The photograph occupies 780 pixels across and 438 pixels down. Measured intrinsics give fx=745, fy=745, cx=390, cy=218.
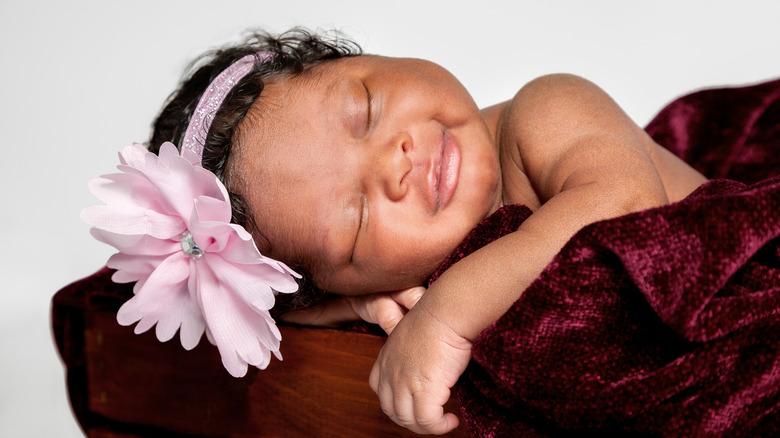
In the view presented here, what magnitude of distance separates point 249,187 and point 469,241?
0.97 feet

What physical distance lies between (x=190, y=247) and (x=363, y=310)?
0.27 meters

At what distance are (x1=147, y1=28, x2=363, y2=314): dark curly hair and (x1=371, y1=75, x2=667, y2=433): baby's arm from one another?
297mm

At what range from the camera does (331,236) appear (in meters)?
0.97

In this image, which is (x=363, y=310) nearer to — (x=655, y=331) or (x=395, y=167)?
(x=395, y=167)

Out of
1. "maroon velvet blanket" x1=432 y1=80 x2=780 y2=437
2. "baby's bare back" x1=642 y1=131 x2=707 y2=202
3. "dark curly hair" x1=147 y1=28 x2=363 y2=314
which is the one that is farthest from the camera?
"baby's bare back" x1=642 y1=131 x2=707 y2=202

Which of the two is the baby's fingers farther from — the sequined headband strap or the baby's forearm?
the sequined headband strap

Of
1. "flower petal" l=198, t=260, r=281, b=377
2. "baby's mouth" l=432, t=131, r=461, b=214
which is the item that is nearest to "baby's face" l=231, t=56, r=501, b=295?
"baby's mouth" l=432, t=131, r=461, b=214

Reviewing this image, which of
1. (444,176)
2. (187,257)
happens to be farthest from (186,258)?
(444,176)

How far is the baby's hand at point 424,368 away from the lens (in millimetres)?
765

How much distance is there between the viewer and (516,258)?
0.79 meters

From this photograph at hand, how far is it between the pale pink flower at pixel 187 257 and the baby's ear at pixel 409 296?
8.0 inches

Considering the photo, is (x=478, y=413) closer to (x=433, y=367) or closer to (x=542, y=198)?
(x=433, y=367)

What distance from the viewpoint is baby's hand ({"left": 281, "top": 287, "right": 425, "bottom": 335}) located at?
102cm

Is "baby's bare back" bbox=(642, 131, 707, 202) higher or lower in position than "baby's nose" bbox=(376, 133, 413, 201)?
lower
